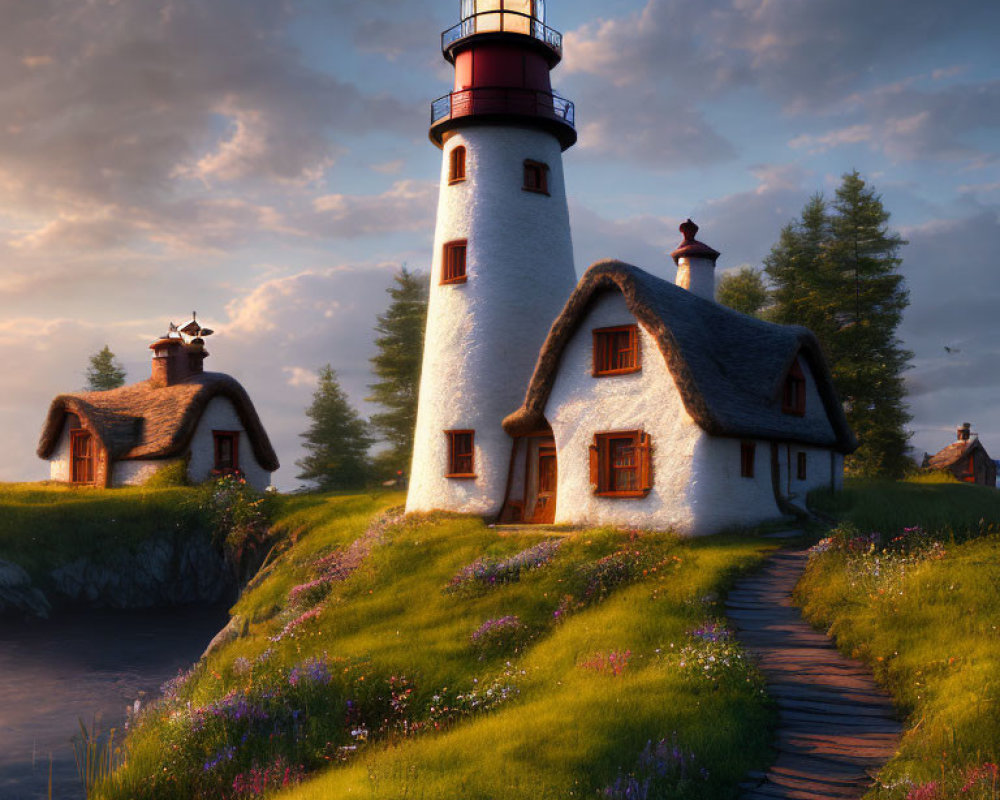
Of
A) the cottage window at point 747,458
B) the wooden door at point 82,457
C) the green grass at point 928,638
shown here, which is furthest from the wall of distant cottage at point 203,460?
the green grass at point 928,638

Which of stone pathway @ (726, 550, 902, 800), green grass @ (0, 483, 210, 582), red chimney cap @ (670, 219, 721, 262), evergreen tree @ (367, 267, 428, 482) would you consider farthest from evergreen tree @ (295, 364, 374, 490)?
stone pathway @ (726, 550, 902, 800)

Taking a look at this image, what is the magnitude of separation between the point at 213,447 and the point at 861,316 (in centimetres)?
2924

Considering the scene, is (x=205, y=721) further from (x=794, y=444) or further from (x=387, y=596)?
(x=794, y=444)

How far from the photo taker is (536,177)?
2603 cm

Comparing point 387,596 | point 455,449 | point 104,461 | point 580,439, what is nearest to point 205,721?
point 387,596

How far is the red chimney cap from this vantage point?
1103 inches

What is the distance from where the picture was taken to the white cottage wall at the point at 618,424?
2028cm

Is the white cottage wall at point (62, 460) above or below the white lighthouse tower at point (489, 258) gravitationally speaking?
below

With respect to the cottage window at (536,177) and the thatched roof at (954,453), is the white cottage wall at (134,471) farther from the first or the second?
the thatched roof at (954,453)

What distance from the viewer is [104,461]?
36.4 metres

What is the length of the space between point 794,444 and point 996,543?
9880 millimetres

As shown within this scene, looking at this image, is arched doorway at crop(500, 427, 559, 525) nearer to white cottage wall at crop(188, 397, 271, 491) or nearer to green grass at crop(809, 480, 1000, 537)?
green grass at crop(809, 480, 1000, 537)

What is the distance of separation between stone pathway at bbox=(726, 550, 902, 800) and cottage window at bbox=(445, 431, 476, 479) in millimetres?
11354

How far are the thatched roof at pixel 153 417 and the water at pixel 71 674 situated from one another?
9147 millimetres
